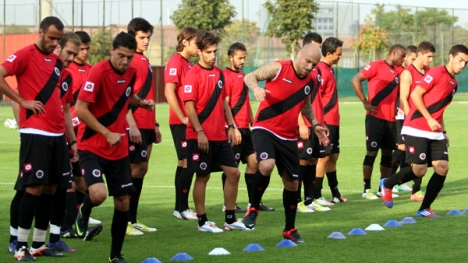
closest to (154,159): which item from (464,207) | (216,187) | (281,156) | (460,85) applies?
(216,187)

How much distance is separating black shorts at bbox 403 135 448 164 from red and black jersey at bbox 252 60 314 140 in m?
2.42

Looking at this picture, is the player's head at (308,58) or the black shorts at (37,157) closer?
the black shorts at (37,157)

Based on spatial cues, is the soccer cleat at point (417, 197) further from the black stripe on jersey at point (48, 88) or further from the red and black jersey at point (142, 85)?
the black stripe on jersey at point (48, 88)

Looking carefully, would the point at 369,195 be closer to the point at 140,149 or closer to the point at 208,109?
the point at 208,109

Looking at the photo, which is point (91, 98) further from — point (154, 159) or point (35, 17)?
point (35, 17)

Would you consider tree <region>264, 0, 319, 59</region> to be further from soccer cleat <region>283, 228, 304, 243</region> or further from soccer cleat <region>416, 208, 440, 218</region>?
soccer cleat <region>283, 228, 304, 243</region>

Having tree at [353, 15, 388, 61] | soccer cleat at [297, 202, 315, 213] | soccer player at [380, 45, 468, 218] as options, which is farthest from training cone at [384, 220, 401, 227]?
tree at [353, 15, 388, 61]

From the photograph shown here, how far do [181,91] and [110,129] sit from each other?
2.84 meters

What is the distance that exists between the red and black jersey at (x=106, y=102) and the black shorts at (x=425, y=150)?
459 cm

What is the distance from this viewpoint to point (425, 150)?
1111 centimetres

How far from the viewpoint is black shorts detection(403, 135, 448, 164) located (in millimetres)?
11023

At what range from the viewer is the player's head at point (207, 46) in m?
9.57

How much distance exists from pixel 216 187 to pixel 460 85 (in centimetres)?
5129

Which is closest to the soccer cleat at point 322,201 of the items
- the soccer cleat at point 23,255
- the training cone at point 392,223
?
the training cone at point 392,223
